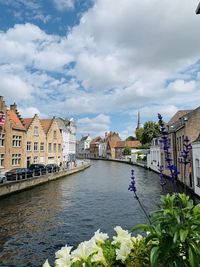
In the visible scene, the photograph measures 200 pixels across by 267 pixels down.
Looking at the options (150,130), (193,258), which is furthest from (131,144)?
(193,258)

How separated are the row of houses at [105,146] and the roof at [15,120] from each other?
5660 centimetres

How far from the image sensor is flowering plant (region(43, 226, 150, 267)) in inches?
96.8

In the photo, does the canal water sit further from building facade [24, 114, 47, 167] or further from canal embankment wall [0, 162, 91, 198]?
building facade [24, 114, 47, 167]

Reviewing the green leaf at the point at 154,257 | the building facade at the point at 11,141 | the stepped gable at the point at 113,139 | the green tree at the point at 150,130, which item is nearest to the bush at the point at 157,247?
the green leaf at the point at 154,257

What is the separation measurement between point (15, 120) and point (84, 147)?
113 meters

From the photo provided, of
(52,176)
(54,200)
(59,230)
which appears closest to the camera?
(59,230)

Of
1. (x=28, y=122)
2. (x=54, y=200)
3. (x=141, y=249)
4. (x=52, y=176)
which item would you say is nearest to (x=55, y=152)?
(x=28, y=122)

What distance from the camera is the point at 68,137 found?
211 feet

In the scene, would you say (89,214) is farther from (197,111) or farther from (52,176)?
(52,176)

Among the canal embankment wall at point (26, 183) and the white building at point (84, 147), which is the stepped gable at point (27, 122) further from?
the white building at point (84, 147)

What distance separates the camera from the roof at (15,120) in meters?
36.2

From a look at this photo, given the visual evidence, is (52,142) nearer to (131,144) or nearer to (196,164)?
(196,164)

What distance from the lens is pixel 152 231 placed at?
2557 mm

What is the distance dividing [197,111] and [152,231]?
23150 millimetres
